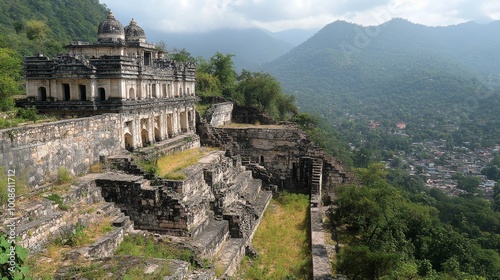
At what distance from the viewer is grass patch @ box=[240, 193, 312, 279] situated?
13.9m

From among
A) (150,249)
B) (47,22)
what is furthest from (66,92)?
(47,22)

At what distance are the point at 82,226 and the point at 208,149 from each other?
40.3 feet

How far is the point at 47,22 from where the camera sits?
62438 millimetres

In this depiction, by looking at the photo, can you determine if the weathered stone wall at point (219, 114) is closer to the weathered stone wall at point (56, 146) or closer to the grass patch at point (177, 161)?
the grass patch at point (177, 161)

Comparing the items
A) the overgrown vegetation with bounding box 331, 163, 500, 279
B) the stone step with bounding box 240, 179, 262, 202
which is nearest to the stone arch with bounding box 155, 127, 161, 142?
the stone step with bounding box 240, 179, 262, 202

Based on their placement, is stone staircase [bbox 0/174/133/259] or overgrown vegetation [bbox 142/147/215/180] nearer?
stone staircase [bbox 0/174/133/259]

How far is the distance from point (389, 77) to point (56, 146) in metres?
148

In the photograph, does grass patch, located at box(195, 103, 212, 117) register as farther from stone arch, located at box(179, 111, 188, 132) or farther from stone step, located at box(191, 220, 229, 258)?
stone step, located at box(191, 220, 229, 258)

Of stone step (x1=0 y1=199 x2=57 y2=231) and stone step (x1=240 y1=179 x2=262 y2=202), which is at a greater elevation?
stone step (x1=0 y1=199 x2=57 y2=231)

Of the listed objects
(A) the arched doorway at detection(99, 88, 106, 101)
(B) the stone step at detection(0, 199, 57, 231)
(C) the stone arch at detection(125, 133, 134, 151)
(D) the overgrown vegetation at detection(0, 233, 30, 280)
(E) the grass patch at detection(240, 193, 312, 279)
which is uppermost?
(A) the arched doorway at detection(99, 88, 106, 101)

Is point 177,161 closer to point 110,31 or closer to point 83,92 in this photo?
point 83,92

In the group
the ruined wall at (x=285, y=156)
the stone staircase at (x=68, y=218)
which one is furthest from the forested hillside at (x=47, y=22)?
the stone staircase at (x=68, y=218)

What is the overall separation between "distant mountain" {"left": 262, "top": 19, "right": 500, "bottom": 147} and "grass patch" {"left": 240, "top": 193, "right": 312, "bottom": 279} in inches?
2865

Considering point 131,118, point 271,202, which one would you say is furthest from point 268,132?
point 131,118
